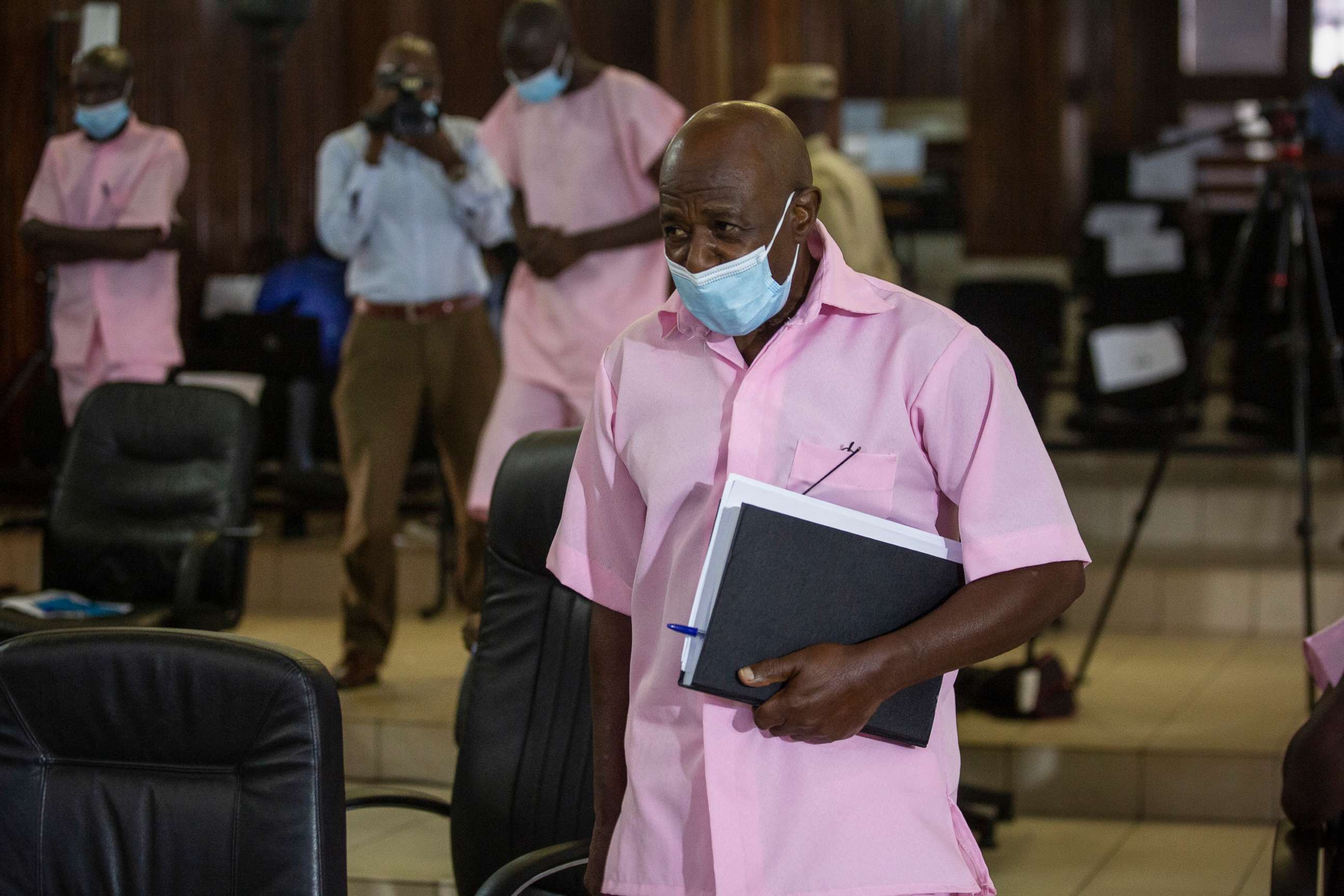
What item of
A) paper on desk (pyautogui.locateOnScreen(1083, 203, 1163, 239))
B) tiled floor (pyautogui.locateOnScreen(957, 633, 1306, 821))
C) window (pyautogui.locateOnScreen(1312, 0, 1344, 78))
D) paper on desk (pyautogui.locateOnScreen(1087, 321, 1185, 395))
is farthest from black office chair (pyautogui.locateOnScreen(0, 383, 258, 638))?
window (pyautogui.locateOnScreen(1312, 0, 1344, 78))

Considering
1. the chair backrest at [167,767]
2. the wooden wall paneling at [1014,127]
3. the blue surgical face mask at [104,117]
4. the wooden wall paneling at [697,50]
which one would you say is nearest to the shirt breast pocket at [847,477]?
the chair backrest at [167,767]

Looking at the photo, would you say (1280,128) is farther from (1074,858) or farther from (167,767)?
(167,767)

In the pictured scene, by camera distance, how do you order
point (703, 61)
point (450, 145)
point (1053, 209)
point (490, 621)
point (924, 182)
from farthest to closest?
point (924, 182)
point (1053, 209)
point (703, 61)
point (450, 145)
point (490, 621)

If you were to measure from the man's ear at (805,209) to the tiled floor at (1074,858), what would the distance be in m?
1.76

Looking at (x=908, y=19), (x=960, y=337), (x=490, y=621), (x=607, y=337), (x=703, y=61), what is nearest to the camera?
(x=960, y=337)

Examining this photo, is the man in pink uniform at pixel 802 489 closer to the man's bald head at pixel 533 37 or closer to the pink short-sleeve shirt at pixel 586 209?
the pink short-sleeve shirt at pixel 586 209

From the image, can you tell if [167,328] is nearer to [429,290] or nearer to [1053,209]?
[429,290]

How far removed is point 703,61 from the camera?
18.8 ft

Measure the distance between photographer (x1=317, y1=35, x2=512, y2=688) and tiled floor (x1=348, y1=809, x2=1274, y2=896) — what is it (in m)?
0.63

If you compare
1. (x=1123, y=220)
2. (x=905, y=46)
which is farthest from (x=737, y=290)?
(x=905, y=46)

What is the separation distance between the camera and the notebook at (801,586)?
131 cm

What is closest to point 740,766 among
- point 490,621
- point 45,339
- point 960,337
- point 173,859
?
point 960,337

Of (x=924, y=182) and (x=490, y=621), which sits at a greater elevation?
(x=924, y=182)

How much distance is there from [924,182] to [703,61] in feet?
12.0
